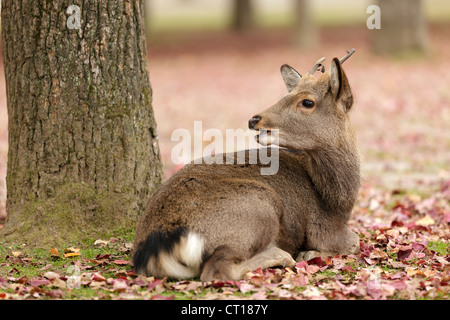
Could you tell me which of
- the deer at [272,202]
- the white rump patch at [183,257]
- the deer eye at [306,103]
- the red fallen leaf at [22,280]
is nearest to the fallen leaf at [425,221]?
the deer at [272,202]

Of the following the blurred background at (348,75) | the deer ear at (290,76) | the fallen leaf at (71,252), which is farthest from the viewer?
the blurred background at (348,75)

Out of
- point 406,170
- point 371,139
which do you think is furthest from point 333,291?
point 371,139

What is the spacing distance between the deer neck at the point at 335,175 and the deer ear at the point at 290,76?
761mm

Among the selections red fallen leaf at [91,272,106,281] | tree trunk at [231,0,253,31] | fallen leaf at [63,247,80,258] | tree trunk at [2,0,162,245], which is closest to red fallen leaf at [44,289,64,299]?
red fallen leaf at [91,272,106,281]

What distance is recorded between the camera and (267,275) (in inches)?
207

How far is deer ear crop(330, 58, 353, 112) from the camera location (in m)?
5.76

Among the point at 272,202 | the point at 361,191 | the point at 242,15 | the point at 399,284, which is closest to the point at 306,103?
the point at 272,202

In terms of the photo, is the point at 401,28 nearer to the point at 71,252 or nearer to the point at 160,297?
the point at 71,252

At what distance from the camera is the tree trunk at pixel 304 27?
84.0 ft

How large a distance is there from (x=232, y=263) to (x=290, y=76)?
217cm

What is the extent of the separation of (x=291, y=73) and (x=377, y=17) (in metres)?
15.9

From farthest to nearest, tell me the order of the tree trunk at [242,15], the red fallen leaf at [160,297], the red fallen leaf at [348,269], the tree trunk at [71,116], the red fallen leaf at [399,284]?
the tree trunk at [242,15]
the tree trunk at [71,116]
the red fallen leaf at [348,269]
the red fallen leaf at [399,284]
the red fallen leaf at [160,297]

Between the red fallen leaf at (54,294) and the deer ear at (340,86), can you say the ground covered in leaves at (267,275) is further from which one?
the deer ear at (340,86)

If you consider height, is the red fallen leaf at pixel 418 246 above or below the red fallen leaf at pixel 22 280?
above
